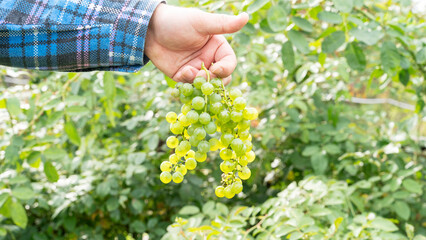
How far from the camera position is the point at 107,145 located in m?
2.12

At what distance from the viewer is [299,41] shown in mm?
1482

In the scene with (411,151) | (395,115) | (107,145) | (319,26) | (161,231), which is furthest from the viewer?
(395,115)

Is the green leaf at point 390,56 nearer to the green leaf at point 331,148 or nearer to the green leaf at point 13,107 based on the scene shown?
the green leaf at point 331,148

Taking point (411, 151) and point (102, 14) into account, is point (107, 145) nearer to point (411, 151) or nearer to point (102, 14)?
point (102, 14)

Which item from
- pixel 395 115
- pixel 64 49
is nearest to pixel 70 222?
pixel 64 49

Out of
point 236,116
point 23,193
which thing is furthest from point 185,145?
point 23,193

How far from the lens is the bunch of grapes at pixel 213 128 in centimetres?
79

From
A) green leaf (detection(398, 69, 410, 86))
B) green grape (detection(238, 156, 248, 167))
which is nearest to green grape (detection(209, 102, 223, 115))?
green grape (detection(238, 156, 248, 167))

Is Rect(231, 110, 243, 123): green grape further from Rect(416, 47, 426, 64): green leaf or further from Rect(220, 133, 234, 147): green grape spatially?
Rect(416, 47, 426, 64): green leaf

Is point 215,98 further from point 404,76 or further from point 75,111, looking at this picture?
point 404,76

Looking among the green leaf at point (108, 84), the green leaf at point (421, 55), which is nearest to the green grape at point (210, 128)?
the green leaf at point (108, 84)

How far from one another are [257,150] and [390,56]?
87 centimetres

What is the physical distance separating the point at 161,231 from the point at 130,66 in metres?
1.03

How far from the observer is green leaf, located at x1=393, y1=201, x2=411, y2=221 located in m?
1.65
